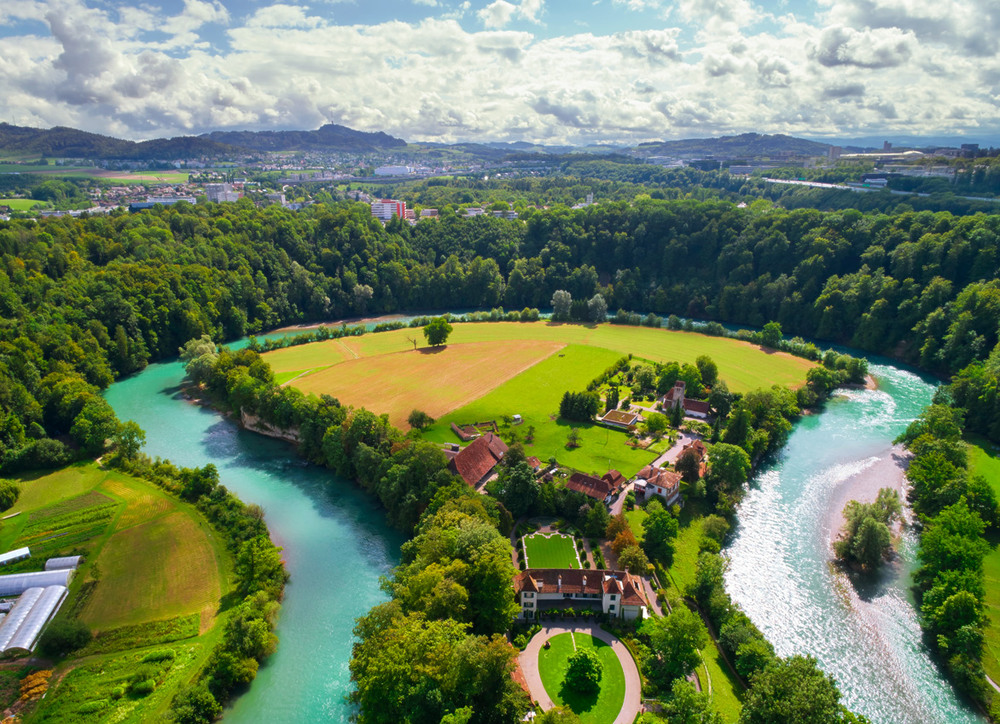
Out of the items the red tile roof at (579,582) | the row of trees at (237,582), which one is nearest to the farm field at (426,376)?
the row of trees at (237,582)

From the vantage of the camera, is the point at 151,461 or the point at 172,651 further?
the point at 151,461

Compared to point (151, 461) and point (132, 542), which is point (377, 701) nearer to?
point (132, 542)

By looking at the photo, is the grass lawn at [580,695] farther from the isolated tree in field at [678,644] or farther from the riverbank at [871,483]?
the riverbank at [871,483]

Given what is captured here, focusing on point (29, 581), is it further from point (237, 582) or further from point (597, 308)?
point (597, 308)

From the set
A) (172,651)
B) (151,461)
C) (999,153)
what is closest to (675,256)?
(999,153)

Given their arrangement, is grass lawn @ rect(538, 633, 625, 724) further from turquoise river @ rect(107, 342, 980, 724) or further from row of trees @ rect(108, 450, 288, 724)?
row of trees @ rect(108, 450, 288, 724)

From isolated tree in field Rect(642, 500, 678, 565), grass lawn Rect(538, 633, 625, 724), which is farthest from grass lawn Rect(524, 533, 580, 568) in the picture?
grass lawn Rect(538, 633, 625, 724)
